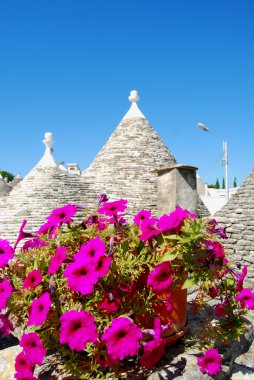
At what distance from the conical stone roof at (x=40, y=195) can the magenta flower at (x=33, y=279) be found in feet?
29.5

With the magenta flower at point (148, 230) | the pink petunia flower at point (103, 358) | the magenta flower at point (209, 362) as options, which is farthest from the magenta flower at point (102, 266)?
the magenta flower at point (209, 362)

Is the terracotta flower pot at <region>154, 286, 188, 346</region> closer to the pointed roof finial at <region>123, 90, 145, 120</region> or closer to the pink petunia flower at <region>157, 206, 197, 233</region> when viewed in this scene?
the pink petunia flower at <region>157, 206, 197, 233</region>

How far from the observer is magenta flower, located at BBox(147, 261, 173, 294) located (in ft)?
5.92

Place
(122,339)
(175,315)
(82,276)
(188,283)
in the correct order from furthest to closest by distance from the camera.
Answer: (175,315) → (188,283) → (82,276) → (122,339)

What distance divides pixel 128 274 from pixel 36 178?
1126 centimetres

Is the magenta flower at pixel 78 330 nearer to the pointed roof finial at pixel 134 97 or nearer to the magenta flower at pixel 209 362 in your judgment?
the magenta flower at pixel 209 362

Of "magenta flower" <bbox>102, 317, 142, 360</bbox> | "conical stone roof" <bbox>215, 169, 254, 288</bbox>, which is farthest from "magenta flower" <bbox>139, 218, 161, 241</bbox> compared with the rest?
"conical stone roof" <bbox>215, 169, 254, 288</bbox>

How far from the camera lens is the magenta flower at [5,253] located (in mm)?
1971

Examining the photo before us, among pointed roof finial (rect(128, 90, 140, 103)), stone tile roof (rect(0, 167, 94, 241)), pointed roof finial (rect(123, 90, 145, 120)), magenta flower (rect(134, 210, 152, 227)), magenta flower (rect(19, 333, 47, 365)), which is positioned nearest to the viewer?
magenta flower (rect(19, 333, 47, 365))

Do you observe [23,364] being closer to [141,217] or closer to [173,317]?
[173,317]

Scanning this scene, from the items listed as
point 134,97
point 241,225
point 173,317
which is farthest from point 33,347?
point 134,97

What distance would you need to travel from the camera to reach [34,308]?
67.9 inches

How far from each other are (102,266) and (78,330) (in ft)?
1.05

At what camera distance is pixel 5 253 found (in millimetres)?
2039
